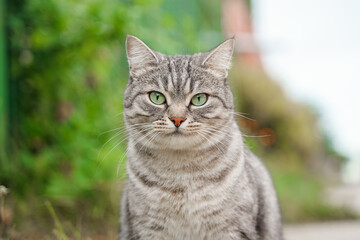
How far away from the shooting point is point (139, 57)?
2.84 m

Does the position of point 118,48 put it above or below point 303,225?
above

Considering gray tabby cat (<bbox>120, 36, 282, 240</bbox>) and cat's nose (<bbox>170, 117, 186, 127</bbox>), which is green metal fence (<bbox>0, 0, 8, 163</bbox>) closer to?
gray tabby cat (<bbox>120, 36, 282, 240</bbox>)

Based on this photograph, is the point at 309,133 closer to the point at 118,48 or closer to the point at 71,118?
the point at 118,48

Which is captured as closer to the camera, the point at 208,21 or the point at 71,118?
the point at 71,118

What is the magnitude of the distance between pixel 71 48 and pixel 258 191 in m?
2.22

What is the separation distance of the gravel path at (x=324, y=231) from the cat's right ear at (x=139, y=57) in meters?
2.38

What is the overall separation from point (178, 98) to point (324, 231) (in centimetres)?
292

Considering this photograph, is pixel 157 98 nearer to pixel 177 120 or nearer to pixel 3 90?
pixel 177 120

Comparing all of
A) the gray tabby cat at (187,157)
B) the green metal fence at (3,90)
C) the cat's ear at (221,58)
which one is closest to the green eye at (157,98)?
the gray tabby cat at (187,157)

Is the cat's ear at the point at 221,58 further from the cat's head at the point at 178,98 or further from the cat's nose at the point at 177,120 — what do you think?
the cat's nose at the point at 177,120

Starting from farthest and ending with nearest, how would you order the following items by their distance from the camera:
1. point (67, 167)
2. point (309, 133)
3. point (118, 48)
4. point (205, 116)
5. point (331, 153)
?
point (331, 153) → point (309, 133) → point (118, 48) → point (67, 167) → point (205, 116)

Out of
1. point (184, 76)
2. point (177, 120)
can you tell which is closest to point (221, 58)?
point (184, 76)

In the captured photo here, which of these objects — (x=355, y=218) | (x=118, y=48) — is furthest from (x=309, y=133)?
(x=118, y=48)

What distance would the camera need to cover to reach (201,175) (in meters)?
2.66
